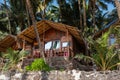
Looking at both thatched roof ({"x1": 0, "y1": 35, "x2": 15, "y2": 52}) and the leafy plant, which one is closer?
the leafy plant

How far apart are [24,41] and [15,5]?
942 cm

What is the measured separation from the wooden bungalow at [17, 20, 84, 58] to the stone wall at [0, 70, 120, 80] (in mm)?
12816

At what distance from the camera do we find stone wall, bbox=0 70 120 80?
31.1 feet

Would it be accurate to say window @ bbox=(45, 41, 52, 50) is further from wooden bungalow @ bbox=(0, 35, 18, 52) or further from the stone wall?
the stone wall

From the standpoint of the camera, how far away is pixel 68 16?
34.1 metres

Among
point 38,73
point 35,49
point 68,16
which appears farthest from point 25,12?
point 38,73

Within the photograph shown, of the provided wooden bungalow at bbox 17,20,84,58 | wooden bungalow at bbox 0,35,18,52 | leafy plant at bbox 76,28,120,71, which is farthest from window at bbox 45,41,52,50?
leafy plant at bbox 76,28,120,71

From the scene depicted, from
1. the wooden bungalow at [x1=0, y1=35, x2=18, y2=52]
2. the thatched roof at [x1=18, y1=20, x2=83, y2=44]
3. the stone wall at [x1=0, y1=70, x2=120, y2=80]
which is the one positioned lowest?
the stone wall at [x1=0, y1=70, x2=120, y2=80]

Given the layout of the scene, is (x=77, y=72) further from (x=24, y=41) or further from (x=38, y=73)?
(x=24, y=41)

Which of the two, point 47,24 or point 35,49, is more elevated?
point 47,24

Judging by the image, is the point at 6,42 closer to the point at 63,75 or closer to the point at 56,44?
the point at 56,44

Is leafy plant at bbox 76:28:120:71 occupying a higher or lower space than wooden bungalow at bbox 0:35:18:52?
lower

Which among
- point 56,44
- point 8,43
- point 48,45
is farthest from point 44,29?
point 8,43

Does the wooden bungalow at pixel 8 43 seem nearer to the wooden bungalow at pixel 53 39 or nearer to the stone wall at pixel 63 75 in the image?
the wooden bungalow at pixel 53 39
